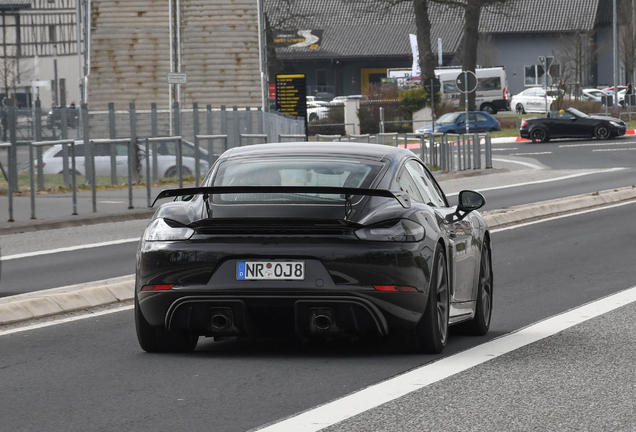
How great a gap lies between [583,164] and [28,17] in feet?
214

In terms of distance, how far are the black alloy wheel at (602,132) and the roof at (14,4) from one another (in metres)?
55.2

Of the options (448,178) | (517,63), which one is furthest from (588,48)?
(448,178)

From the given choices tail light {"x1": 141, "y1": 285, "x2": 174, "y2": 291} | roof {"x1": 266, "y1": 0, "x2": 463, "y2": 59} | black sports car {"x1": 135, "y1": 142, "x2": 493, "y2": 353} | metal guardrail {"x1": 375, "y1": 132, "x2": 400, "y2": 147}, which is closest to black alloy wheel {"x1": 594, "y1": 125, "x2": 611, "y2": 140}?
metal guardrail {"x1": 375, "y1": 132, "x2": 400, "y2": 147}

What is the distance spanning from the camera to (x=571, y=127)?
2216 inches

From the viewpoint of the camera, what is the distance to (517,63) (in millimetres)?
99750

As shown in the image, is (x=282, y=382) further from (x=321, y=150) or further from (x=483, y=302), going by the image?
(x=483, y=302)

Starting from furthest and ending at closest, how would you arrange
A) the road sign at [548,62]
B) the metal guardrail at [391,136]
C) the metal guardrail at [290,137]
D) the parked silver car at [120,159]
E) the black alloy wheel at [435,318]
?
the road sign at [548,62] → the metal guardrail at [391,136] → the metal guardrail at [290,137] → the parked silver car at [120,159] → the black alloy wheel at [435,318]

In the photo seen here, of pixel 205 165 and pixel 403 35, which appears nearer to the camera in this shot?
pixel 205 165

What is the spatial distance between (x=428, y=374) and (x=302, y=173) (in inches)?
59.9

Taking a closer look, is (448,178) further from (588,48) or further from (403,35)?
(403,35)

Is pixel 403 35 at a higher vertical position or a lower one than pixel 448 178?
higher

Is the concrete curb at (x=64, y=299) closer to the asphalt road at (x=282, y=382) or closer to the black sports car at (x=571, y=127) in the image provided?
the asphalt road at (x=282, y=382)

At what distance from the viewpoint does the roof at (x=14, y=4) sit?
99.2 metres

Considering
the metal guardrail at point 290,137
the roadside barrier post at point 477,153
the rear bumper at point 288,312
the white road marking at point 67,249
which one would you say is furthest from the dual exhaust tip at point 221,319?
the roadside barrier post at point 477,153
